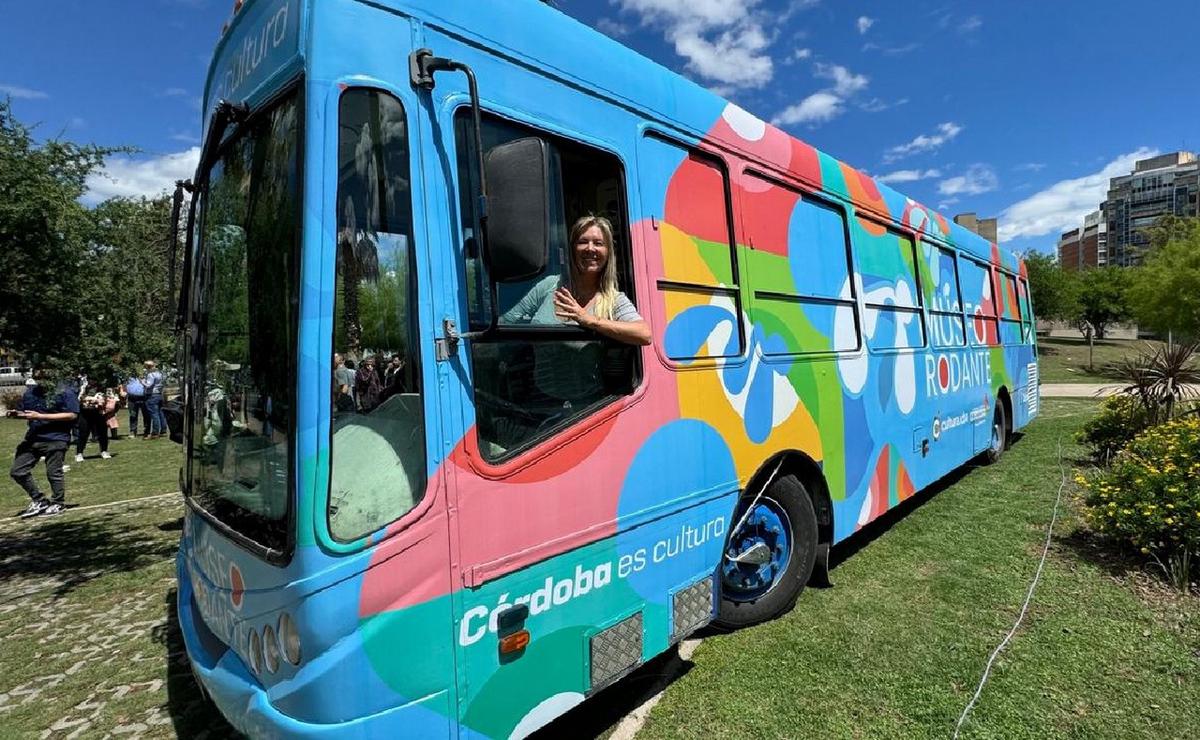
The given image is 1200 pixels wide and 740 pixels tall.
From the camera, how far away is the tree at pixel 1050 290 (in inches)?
1709

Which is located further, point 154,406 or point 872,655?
point 154,406

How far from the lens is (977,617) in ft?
13.0

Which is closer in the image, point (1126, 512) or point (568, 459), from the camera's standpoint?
point (568, 459)

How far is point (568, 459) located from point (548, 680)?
2.78 ft

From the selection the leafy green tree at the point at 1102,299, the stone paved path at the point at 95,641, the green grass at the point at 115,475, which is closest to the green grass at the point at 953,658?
the stone paved path at the point at 95,641

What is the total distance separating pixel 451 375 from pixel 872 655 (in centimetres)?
296

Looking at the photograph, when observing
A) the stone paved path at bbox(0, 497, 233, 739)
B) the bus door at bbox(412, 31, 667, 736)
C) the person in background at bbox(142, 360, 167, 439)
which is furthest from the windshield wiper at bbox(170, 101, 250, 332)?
the person in background at bbox(142, 360, 167, 439)

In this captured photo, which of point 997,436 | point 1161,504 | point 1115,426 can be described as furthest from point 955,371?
point 1115,426

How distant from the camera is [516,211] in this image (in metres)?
2.14

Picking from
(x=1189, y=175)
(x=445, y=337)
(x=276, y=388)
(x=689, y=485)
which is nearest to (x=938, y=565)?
(x=689, y=485)

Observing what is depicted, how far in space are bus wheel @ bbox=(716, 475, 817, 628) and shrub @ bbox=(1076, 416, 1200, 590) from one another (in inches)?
99.3

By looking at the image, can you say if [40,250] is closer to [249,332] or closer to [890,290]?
[249,332]

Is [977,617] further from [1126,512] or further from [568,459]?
→ [568,459]

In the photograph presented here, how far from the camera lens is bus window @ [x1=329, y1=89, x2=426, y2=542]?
1976 millimetres
